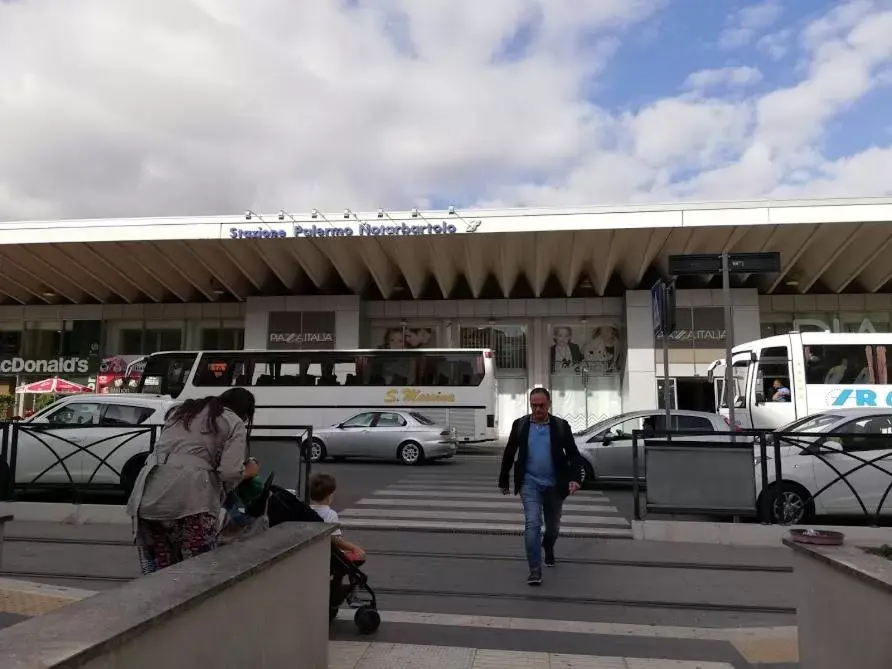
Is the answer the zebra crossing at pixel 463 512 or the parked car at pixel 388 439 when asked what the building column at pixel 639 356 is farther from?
the zebra crossing at pixel 463 512

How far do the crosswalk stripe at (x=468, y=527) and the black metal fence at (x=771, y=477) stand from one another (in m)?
0.43

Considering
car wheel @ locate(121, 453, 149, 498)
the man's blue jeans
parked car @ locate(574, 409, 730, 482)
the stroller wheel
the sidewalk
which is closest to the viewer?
the sidewalk

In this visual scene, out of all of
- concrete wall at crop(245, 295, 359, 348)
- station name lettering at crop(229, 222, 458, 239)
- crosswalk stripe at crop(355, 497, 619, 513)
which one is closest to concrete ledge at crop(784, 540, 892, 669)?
crosswalk stripe at crop(355, 497, 619, 513)

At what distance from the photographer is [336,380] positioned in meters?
22.0

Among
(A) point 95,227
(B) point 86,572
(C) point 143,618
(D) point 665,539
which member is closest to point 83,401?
(B) point 86,572

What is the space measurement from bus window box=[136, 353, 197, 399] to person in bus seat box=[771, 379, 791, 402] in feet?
56.6

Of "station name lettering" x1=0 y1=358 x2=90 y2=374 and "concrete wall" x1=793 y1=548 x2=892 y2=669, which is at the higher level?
"station name lettering" x1=0 y1=358 x2=90 y2=374

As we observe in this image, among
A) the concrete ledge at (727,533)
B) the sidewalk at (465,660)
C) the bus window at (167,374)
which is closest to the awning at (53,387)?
the bus window at (167,374)

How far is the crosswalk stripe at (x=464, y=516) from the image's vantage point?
29.8ft

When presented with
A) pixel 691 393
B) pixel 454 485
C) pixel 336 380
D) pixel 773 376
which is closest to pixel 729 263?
pixel 454 485

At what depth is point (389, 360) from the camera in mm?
22094

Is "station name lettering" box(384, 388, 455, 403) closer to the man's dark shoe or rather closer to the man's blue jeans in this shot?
the man's dark shoe

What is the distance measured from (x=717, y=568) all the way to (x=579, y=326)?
2439cm

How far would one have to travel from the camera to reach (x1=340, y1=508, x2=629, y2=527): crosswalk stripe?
9070 mm
